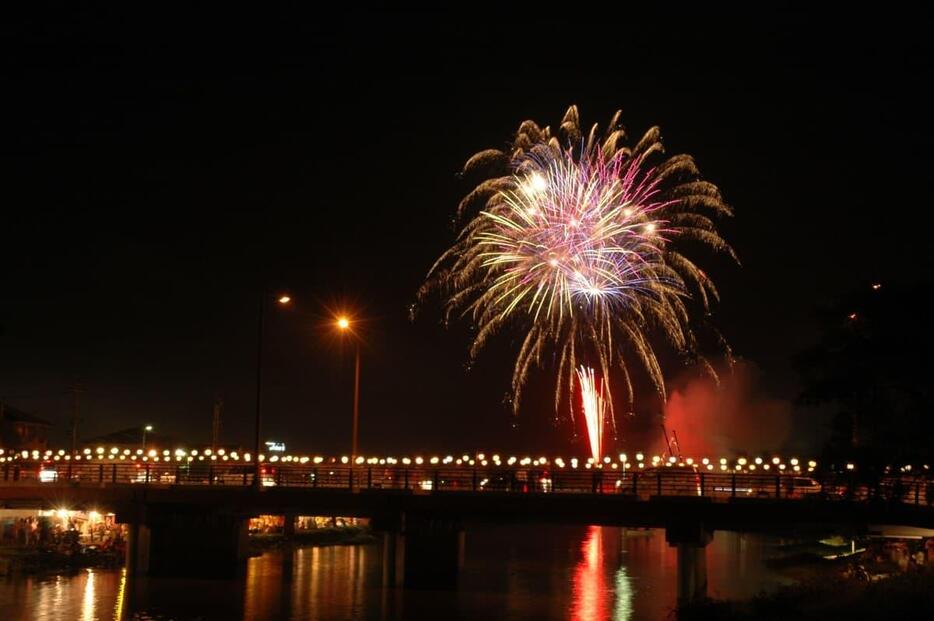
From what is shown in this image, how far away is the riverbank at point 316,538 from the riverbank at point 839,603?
47.2m

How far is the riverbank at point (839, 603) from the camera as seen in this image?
31375 millimetres

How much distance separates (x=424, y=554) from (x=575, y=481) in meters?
9.01

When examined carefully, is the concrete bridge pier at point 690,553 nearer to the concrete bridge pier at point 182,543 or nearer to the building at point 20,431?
the concrete bridge pier at point 182,543

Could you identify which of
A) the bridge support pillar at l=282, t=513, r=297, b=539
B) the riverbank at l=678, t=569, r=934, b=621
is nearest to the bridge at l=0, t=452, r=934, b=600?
the riverbank at l=678, t=569, r=934, b=621

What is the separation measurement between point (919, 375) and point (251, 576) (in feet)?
125

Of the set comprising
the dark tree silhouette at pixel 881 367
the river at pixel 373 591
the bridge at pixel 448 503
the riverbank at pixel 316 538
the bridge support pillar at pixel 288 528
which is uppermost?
the dark tree silhouette at pixel 881 367

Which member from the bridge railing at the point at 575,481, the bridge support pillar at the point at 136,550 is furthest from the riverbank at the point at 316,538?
the bridge support pillar at the point at 136,550

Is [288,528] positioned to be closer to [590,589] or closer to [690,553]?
[590,589]

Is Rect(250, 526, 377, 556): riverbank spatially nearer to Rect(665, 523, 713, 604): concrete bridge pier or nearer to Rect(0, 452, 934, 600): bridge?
Rect(0, 452, 934, 600): bridge

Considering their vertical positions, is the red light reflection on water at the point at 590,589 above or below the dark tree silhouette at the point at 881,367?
below

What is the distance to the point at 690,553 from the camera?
49188 mm

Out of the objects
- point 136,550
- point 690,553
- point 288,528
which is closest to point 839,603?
point 690,553

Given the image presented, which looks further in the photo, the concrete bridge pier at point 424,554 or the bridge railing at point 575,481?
the concrete bridge pier at point 424,554

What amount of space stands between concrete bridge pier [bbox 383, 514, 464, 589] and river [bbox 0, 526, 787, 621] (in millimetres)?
1025
